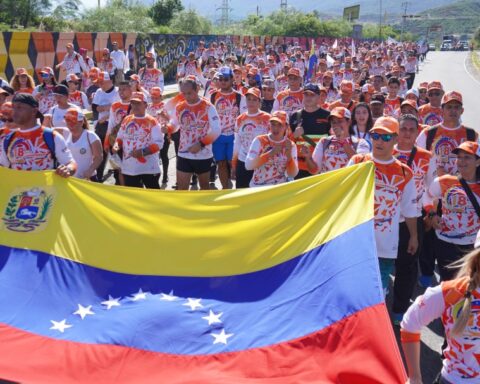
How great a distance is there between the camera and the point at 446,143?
21.8ft

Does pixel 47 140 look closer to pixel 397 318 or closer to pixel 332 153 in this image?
pixel 332 153

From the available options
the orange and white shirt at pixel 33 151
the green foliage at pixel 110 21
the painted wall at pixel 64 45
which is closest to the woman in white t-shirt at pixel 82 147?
the orange and white shirt at pixel 33 151

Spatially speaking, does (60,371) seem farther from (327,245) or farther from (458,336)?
(458,336)

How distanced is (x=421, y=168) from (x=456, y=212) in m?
0.87

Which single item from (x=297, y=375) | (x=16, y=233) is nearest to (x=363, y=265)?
(x=297, y=375)

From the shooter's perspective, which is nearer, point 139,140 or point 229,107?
point 139,140

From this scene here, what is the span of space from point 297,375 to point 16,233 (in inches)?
118

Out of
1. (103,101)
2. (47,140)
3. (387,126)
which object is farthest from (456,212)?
(103,101)

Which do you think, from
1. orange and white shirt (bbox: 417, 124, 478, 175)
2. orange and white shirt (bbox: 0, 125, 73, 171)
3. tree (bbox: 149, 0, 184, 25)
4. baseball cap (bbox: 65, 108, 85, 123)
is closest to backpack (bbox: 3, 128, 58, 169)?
orange and white shirt (bbox: 0, 125, 73, 171)

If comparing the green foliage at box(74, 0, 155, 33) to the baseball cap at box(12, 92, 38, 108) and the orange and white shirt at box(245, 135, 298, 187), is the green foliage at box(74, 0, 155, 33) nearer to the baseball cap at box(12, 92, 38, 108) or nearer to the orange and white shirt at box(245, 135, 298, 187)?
the orange and white shirt at box(245, 135, 298, 187)

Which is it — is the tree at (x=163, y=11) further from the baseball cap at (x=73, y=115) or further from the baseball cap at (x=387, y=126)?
the baseball cap at (x=387, y=126)

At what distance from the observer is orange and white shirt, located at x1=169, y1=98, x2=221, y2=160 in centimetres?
805

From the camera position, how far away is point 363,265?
155 inches

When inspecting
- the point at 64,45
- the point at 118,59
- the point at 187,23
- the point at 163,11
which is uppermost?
the point at 163,11
